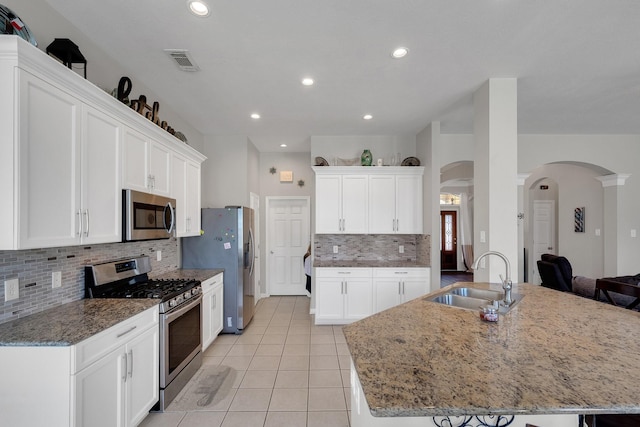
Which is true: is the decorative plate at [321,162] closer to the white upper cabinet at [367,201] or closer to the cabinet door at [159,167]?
the white upper cabinet at [367,201]

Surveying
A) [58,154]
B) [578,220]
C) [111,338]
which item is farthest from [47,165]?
[578,220]

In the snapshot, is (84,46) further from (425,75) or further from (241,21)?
(425,75)

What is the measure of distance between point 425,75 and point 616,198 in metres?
4.39

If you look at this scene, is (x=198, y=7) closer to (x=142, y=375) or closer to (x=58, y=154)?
(x=58, y=154)

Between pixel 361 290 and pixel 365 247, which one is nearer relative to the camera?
pixel 361 290

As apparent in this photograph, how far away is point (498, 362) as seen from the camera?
3.76 feet

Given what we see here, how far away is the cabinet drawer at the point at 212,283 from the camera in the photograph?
317 cm

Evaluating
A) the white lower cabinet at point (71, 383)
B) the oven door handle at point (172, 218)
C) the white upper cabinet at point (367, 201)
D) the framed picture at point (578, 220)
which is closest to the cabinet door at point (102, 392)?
the white lower cabinet at point (71, 383)

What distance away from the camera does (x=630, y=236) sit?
4.55m

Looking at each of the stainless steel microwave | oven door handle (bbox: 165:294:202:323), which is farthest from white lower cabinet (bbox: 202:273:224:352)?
the stainless steel microwave

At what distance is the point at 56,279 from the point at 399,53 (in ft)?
9.92

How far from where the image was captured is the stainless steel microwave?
218 cm

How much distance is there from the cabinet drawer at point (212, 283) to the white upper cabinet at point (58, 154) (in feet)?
4.03

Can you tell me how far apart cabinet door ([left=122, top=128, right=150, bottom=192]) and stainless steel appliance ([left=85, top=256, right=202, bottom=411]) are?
2.27 ft
